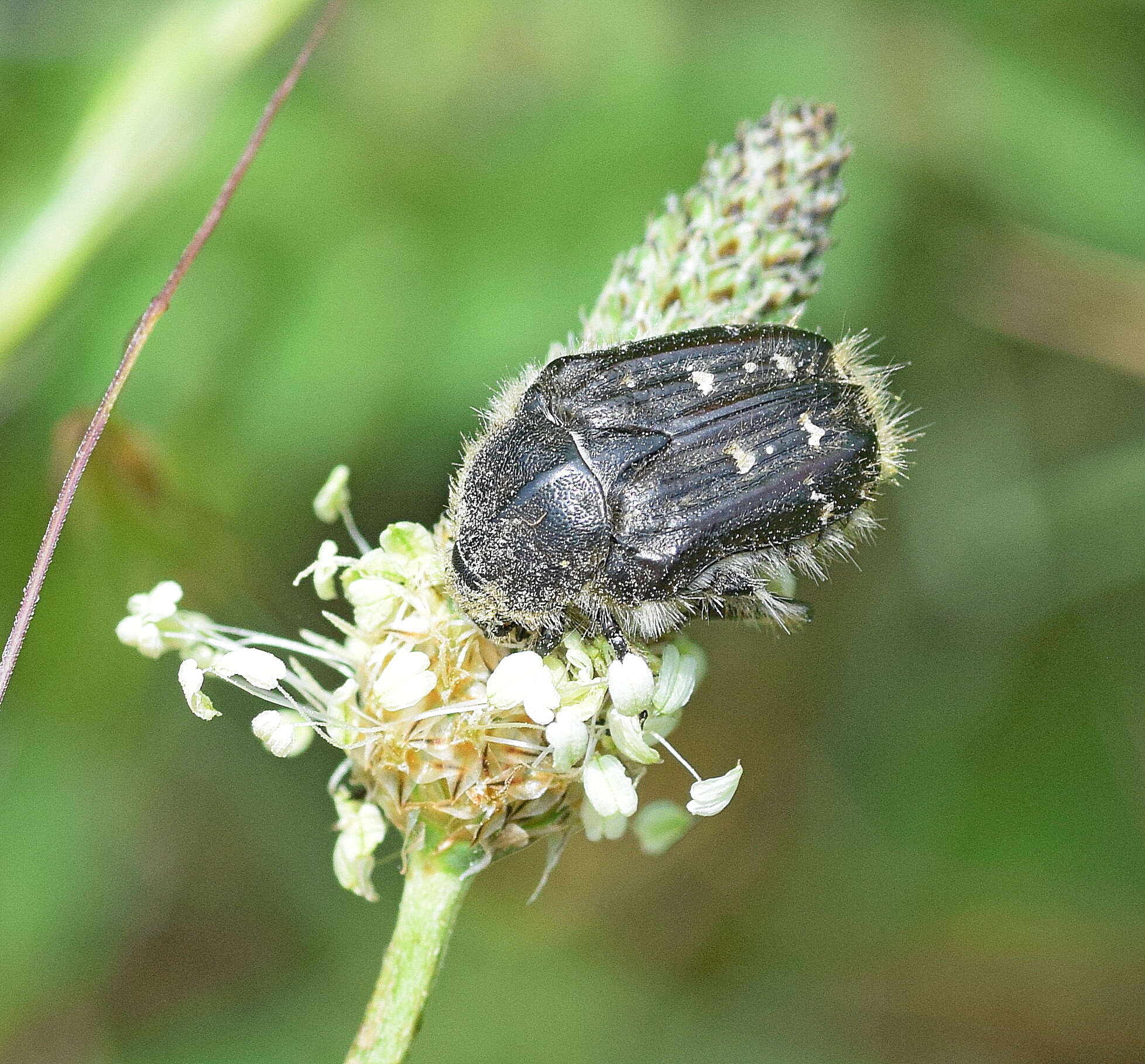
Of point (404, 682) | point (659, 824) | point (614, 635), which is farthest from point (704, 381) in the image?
point (659, 824)

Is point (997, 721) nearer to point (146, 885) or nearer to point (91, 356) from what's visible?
point (146, 885)

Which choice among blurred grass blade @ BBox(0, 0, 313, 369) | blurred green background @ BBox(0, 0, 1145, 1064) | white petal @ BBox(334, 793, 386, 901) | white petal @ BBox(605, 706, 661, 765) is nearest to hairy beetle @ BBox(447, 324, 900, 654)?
white petal @ BBox(605, 706, 661, 765)

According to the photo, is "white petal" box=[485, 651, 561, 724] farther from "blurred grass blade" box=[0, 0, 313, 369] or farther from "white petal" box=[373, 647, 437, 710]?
"blurred grass blade" box=[0, 0, 313, 369]

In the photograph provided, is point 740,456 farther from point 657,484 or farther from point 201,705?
point 201,705

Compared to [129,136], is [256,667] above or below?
below

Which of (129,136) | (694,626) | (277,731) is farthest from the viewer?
(694,626)

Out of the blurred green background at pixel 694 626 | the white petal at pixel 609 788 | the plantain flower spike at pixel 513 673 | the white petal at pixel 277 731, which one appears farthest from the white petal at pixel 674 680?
the blurred green background at pixel 694 626
